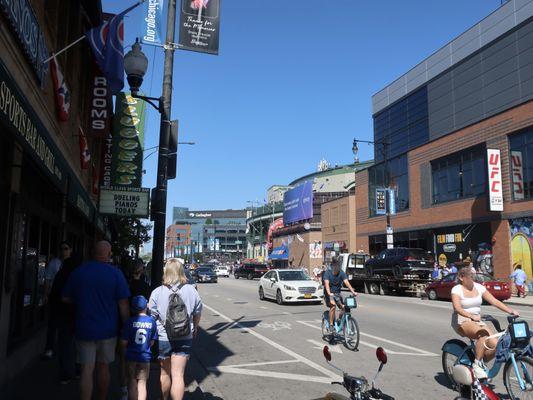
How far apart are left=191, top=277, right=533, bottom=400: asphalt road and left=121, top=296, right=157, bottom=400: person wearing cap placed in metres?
1.53

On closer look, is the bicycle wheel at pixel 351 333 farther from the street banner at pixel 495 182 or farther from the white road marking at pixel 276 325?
the street banner at pixel 495 182

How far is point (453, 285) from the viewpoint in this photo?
20.7 metres

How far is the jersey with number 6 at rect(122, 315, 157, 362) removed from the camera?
17.1ft

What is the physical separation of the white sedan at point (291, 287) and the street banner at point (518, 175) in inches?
543

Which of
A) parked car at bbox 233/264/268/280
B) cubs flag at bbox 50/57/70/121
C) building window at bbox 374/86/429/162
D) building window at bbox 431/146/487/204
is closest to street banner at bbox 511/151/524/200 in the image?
building window at bbox 431/146/487/204

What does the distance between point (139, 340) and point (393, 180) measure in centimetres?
3777

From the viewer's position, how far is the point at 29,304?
29.0 feet

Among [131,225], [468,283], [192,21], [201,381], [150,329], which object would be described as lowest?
[201,381]

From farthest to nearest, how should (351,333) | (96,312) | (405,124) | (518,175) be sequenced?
(405,124) < (518,175) < (351,333) < (96,312)

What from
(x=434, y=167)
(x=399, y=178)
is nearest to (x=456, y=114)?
(x=399, y=178)

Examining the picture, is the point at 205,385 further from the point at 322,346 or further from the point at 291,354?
the point at 322,346

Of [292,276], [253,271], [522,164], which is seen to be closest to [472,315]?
[292,276]

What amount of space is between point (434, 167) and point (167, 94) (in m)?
29.5

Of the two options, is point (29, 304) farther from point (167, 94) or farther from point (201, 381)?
point (167, 94)
